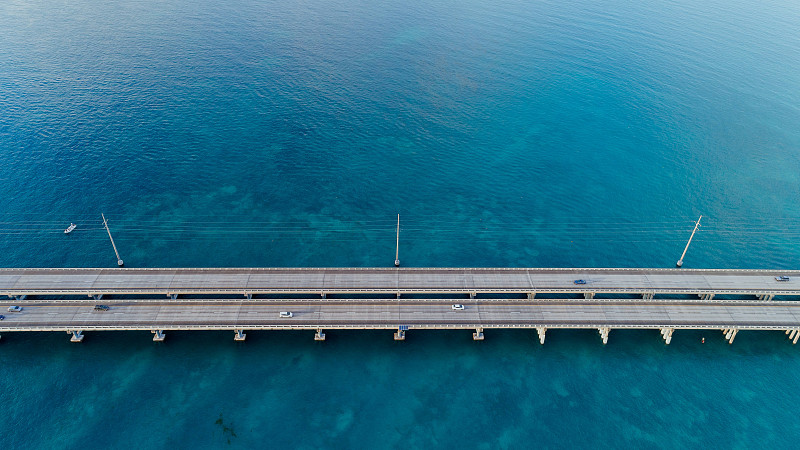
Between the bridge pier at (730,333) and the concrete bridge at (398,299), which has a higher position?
the concrete bridge at (398,299)

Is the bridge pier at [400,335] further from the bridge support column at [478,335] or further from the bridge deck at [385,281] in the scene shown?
the bridge support column at [478,335]

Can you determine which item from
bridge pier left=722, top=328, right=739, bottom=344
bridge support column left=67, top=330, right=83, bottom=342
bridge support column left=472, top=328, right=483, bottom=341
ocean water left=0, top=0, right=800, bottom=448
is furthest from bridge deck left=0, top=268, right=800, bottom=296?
ocean water left=0, top=0, right=800, bottom=448

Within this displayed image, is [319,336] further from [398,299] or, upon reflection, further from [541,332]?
[541,332]

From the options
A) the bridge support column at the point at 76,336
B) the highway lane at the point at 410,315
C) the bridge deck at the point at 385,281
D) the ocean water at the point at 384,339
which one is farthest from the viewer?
the bridge deck at the point at 385,281

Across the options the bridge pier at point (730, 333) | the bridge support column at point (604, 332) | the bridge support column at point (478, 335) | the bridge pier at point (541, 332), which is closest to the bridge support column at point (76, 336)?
the bridge support column at point (478, 335)

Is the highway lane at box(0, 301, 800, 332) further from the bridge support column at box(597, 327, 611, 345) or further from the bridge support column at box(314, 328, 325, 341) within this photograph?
the bridge support column at box(314, 328, 325, 341)

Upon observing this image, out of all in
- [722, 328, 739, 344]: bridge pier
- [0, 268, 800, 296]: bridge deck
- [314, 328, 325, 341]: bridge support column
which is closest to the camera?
[314, 328, 325, 341]: bridge support column

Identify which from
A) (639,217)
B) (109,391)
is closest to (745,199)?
(639,217)
